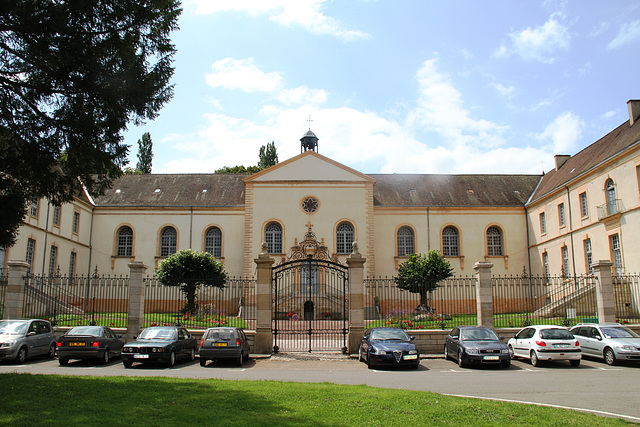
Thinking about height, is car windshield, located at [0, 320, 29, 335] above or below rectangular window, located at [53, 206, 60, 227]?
below

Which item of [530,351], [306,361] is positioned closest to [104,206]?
[306,361]

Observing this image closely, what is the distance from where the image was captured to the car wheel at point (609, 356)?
A: 1602cm

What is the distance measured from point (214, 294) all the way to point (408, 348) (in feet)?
70.4

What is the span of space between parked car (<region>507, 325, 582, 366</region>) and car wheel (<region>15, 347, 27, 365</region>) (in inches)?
577

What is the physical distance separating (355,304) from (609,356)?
8.19 meters

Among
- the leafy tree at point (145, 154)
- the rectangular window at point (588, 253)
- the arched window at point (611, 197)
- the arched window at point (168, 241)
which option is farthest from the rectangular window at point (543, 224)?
the leafy tree at point (145, 154)

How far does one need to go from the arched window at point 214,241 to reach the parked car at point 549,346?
26.2 m

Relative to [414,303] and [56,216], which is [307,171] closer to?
[414,303]

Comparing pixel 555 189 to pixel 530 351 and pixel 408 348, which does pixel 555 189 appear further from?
pixel 408 348

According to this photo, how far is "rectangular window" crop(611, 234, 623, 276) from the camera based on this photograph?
27.2 m

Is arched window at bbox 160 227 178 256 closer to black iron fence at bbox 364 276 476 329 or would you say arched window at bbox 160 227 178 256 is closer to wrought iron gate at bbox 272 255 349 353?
wrought iron gate at bbox 272 255 349 353

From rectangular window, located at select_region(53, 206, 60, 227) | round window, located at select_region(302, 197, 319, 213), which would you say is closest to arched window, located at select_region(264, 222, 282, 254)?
round window, located at select_region(302, 197, 319, 213)

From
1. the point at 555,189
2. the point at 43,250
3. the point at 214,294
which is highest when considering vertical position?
the point at 555,189

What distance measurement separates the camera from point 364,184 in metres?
37.7
